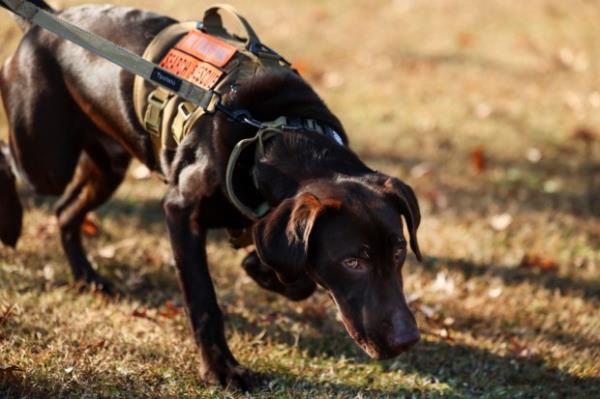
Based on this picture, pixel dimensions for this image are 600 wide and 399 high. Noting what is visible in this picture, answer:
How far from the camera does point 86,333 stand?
409cm

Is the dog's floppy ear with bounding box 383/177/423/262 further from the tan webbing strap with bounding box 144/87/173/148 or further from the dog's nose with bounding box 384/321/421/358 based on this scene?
the tan webbing strap with bounding box 144/87/173/148

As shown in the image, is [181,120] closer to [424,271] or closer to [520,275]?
[424,271]

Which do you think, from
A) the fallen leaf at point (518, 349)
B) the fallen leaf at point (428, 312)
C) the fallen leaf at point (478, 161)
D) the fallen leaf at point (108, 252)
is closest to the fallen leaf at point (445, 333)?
the fallen leaf at point (428, 312)

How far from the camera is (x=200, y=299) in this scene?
3.74 metres

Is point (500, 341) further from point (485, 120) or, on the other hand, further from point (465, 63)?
point (465, 63)

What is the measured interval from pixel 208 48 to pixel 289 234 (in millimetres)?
1162

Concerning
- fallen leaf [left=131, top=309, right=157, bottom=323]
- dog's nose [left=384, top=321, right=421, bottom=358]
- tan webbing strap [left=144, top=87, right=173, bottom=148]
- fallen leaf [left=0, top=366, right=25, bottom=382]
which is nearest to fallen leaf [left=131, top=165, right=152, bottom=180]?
fallen leaf [left=131, top=309, right=157, bottom=323]

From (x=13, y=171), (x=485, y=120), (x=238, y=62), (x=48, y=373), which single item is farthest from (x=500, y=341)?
(x=485, y=120)

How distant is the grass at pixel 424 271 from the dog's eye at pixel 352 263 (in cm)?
76

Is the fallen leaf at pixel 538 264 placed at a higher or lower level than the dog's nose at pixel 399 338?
lower

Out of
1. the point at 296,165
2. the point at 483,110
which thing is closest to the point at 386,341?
the point at 296,165

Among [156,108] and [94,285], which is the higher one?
[156,108]

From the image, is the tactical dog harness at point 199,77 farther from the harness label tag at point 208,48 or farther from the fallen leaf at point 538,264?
the fallen leaf at point 538,264

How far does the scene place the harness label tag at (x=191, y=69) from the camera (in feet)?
12.4
